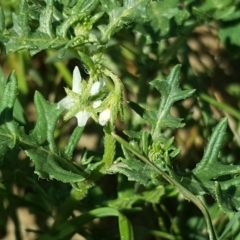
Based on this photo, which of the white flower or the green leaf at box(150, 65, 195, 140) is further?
the green leaf at box(150, 65, 195, 140)

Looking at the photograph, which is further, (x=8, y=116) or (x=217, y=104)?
(x=217, y=104)

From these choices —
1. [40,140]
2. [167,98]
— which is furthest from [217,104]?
[40,140]

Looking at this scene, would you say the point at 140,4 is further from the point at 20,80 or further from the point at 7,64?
the point at 7,64

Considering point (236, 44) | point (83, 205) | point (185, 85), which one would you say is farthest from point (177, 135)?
point (83, 205)

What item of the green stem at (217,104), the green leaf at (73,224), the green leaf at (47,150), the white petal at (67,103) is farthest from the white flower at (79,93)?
the green stem at (217,104)

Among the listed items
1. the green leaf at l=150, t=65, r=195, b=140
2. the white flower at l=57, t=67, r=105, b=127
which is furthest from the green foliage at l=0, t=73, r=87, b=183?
the green leaf at l=150, t=65, r=195, b=140

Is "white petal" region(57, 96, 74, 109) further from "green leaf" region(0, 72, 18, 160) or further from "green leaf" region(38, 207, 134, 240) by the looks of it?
"green leaf" region(38, 207, 134, 240)

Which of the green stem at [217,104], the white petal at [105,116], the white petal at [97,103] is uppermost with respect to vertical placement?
the white petal at [97,103]

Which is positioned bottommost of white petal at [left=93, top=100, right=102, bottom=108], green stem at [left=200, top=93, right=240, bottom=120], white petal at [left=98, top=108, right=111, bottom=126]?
green stem at [left=200, top=93, right=240, bottom=120]

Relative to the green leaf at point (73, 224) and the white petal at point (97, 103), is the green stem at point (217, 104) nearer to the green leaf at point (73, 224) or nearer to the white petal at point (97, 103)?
the green leaf at point (73, 224)

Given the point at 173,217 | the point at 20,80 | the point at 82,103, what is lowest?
the point at 173,217

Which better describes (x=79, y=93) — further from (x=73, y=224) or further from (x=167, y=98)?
(x=73, y=224)
